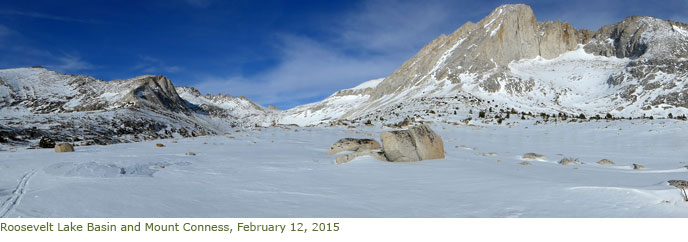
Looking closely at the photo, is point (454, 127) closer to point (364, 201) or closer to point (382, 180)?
point (382, 180)

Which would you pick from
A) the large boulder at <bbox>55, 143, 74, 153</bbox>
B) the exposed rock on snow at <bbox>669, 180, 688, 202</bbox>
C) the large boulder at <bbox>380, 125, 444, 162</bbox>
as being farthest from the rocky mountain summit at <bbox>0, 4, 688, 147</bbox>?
the exposed rock on snow at <bbox>669, 180, 688, 202</bbox>

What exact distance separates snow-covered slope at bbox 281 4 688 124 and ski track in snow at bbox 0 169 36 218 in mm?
26635

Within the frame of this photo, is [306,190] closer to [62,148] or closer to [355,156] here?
[355,156]

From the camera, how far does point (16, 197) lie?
15.3 feet

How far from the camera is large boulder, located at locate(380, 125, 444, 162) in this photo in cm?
909

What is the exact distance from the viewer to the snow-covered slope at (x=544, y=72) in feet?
127

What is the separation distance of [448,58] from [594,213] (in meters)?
64.1

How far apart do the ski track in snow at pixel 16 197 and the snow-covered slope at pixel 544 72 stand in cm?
2664

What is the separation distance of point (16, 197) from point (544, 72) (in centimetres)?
6626

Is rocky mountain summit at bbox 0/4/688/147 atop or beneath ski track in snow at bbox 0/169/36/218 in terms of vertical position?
atop

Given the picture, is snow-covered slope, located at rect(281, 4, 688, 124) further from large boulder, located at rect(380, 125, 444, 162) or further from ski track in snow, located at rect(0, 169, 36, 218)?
ski track in snow, located at rect(0, 169, 36, 218)

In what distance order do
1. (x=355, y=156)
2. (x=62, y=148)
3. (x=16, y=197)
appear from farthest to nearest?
(x=62, y=148), (x=355, y=156), (x=16, y=197)

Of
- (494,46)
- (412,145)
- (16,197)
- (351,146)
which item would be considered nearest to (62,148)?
(16,197)

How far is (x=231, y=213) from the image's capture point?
419 cm
